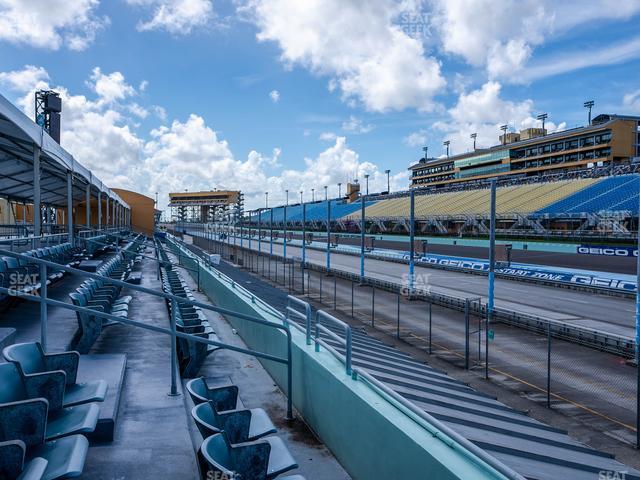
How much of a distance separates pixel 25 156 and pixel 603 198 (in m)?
26.2

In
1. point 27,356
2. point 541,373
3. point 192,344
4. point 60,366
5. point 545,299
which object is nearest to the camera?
point 27,356

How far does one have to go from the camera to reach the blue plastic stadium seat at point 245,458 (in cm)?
340

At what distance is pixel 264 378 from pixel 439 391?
2731 millimetres

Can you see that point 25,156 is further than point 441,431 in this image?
Yes

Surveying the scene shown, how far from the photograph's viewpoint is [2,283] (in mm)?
7809

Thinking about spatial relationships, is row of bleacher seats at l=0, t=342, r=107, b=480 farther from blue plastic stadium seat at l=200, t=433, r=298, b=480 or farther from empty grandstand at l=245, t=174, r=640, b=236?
empty grandstand at l=245, t=174, r=640, b=236

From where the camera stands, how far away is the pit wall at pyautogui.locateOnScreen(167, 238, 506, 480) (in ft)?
12.2

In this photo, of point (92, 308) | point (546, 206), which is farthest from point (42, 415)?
point (546, 206)

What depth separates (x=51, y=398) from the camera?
416 centimetres

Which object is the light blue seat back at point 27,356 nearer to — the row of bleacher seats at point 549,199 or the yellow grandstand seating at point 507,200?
the row of bleacher seats at point 549,199

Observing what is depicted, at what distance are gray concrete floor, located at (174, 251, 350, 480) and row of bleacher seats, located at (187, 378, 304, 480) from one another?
573mm

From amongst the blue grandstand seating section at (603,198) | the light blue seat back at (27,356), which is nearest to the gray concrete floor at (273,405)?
the light blue seat back at (27,356)

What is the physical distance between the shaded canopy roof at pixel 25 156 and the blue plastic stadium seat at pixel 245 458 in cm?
722

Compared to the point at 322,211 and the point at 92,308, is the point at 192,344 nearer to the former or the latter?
the point at 92,308
